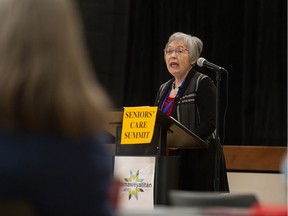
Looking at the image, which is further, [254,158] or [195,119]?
[254,158]

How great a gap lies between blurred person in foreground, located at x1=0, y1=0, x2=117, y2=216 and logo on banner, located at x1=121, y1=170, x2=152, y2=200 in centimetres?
208

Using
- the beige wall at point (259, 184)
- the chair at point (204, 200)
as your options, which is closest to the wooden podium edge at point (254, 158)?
the beige wall at point (259, 184)

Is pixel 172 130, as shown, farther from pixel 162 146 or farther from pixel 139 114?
pixel 139 114

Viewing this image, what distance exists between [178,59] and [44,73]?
9.13 ft

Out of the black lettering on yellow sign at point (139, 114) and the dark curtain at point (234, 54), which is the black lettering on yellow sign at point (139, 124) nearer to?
the black lettering on yellow sign at point (139, 114)

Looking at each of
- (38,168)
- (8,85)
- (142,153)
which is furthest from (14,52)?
(142,153)

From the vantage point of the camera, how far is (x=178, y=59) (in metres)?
3.59

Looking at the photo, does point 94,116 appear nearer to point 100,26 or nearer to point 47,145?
point 47,145

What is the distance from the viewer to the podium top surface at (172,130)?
115 inches

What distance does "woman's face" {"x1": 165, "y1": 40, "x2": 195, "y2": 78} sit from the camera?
11.8ft

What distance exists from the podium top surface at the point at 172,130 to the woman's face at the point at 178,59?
1.75 feet

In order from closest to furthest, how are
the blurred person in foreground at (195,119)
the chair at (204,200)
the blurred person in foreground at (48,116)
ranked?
the blurred person in foreground at (48,116) → the chair at (204,200) → the blurred person in foreground at (195,119)

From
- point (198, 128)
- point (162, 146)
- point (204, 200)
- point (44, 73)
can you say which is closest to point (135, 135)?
point (162, 146)

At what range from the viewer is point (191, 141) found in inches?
123
